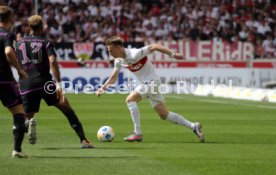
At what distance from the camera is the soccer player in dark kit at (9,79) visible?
11445 mm

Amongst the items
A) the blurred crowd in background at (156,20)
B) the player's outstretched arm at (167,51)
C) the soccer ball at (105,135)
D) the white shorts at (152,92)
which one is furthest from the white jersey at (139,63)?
the blurred crowd in background at (156,20)

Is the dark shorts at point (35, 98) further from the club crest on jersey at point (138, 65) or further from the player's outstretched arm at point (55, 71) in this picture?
the club crest on jersey at point (138, 65)

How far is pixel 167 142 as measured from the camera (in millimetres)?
14859

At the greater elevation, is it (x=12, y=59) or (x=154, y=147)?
(x=12, y=59)

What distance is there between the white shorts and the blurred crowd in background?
870 inches

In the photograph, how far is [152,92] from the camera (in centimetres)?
1496

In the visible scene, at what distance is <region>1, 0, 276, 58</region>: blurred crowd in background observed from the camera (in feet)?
125

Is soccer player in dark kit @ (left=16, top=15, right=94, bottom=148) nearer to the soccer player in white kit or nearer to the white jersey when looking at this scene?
the soccer player in white kit

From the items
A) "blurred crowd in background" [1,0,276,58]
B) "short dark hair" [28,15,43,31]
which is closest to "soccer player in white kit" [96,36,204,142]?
"short dark hair" [28,15,43,31]

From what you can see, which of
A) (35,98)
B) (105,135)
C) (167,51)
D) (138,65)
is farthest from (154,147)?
(35,98)

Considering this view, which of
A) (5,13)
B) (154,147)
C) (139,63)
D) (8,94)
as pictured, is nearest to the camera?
(5,13)

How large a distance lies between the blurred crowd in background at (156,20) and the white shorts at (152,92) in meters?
22.1

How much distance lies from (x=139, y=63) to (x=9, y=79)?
377 centimetres

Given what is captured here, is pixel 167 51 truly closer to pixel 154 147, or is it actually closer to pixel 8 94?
pixel 154 147
